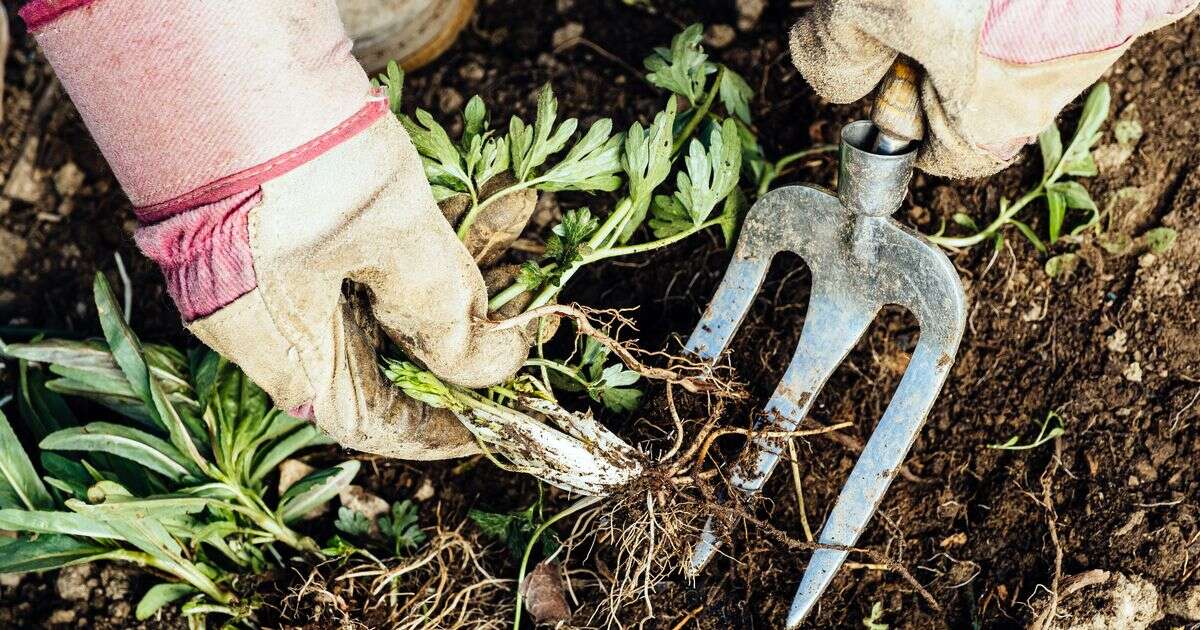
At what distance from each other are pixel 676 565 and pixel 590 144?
0.77 metres

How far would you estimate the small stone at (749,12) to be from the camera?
2031 millimetres

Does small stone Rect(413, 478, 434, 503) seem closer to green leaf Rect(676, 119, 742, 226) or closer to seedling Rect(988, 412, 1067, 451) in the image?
green leaf Rect(676, 119, 742, 226)

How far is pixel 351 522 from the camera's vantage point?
6.01ft

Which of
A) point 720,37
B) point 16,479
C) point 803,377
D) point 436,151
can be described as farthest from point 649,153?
point 16,479

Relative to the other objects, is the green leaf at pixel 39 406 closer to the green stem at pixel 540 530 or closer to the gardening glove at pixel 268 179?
the gardening glove at pixel 268 179

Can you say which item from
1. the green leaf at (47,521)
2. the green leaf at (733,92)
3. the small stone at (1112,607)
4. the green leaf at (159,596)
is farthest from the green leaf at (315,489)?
the small stone at (1112,607)

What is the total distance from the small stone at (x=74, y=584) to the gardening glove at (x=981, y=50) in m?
1.66

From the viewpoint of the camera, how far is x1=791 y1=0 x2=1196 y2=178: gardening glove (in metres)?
1.24

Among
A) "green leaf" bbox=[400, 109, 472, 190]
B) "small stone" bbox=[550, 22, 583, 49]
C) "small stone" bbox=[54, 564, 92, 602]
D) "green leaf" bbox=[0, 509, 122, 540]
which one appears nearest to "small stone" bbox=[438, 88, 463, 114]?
"small stone" bbox=[550, 22, 583, 49]

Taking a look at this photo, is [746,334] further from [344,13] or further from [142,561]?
[142,561]

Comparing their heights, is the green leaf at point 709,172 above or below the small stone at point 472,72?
below

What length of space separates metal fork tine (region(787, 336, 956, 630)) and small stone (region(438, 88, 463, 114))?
1.14 meters

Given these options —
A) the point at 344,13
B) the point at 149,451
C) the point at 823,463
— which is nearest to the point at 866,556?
the point at 823,463

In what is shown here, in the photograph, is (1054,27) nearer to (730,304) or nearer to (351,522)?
(730,304)
